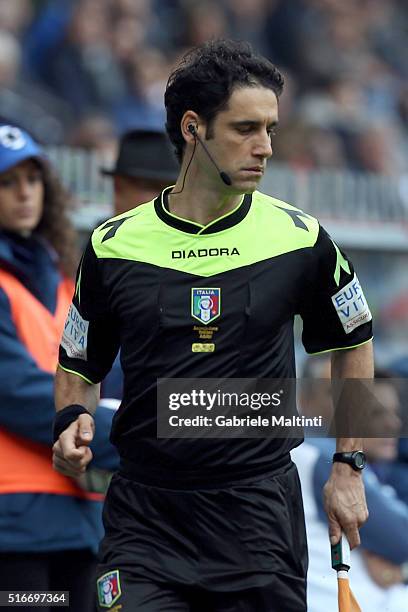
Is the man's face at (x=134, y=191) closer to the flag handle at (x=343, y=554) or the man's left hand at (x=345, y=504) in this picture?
the man's left hand at (x=345, y=504)

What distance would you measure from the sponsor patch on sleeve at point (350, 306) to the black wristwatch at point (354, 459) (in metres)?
0.38

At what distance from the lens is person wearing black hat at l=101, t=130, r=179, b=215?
5.98 meters

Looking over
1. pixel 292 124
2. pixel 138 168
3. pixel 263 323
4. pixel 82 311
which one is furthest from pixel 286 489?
pixel 292 124

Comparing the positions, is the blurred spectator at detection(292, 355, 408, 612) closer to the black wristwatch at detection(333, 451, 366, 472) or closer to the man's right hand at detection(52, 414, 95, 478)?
the black wristwatch at detection(333, 451, 366, 472)

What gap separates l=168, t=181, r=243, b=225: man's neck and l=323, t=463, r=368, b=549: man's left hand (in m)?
0.87

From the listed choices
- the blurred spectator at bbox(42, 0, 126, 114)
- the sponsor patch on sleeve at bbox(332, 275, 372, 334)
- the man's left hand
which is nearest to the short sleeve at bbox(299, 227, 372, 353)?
the sponsor patch on sleeve at bbox(332, 275, 372, 334)

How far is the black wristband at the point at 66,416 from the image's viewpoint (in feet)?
13.7

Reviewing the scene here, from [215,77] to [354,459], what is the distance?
1.25 meters

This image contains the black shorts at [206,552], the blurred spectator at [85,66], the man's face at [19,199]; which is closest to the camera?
the black shorts at [206,552]

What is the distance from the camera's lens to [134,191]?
6020mm

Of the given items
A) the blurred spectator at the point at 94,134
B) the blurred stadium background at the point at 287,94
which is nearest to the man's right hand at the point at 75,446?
the blurred stadium background at the point at 287,94

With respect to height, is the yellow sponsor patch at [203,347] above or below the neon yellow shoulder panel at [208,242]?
below

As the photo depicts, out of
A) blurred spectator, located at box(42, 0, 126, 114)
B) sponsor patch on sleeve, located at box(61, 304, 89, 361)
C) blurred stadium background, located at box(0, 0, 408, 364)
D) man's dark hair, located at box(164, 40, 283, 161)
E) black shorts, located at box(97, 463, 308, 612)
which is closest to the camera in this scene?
black shorts, located at box(97, 463, 308, 612)

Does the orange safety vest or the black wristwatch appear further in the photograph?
the orange safety vest
